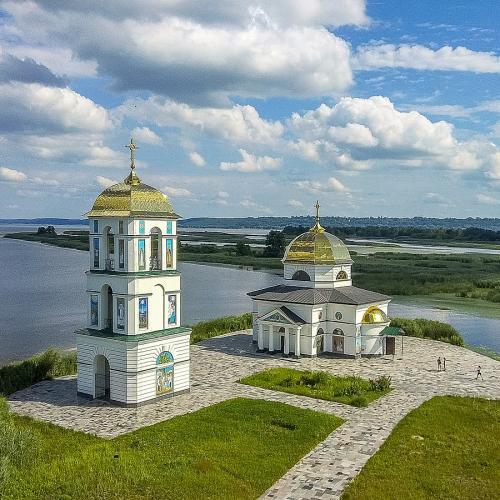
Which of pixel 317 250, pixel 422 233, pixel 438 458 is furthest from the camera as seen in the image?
pixel 422 233

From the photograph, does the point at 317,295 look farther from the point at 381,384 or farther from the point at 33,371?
the point at 33,371

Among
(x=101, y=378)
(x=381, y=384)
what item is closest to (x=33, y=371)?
(x=101, y=378)

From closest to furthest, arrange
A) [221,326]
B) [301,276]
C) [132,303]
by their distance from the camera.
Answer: [132,303]
[301,276]
[221,326]

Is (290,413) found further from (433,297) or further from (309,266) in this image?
(433,297)

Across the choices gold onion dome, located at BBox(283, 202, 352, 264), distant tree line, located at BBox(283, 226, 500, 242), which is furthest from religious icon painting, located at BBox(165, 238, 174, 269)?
distant tree line, located at BBox(283, 226, 500, 242)

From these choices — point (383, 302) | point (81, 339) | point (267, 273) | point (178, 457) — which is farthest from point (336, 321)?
point (267, 273)

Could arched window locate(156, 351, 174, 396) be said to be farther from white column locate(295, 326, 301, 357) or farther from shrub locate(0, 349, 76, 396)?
Result: white column locate(295, 326, 301, 357)

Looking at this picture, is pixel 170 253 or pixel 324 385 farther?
pixel 324 385

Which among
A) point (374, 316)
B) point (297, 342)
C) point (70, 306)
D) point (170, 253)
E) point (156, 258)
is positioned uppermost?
point (170, 253)

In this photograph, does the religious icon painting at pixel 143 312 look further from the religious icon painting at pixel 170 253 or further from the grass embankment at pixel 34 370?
the grass embankment at pixel 34 370
